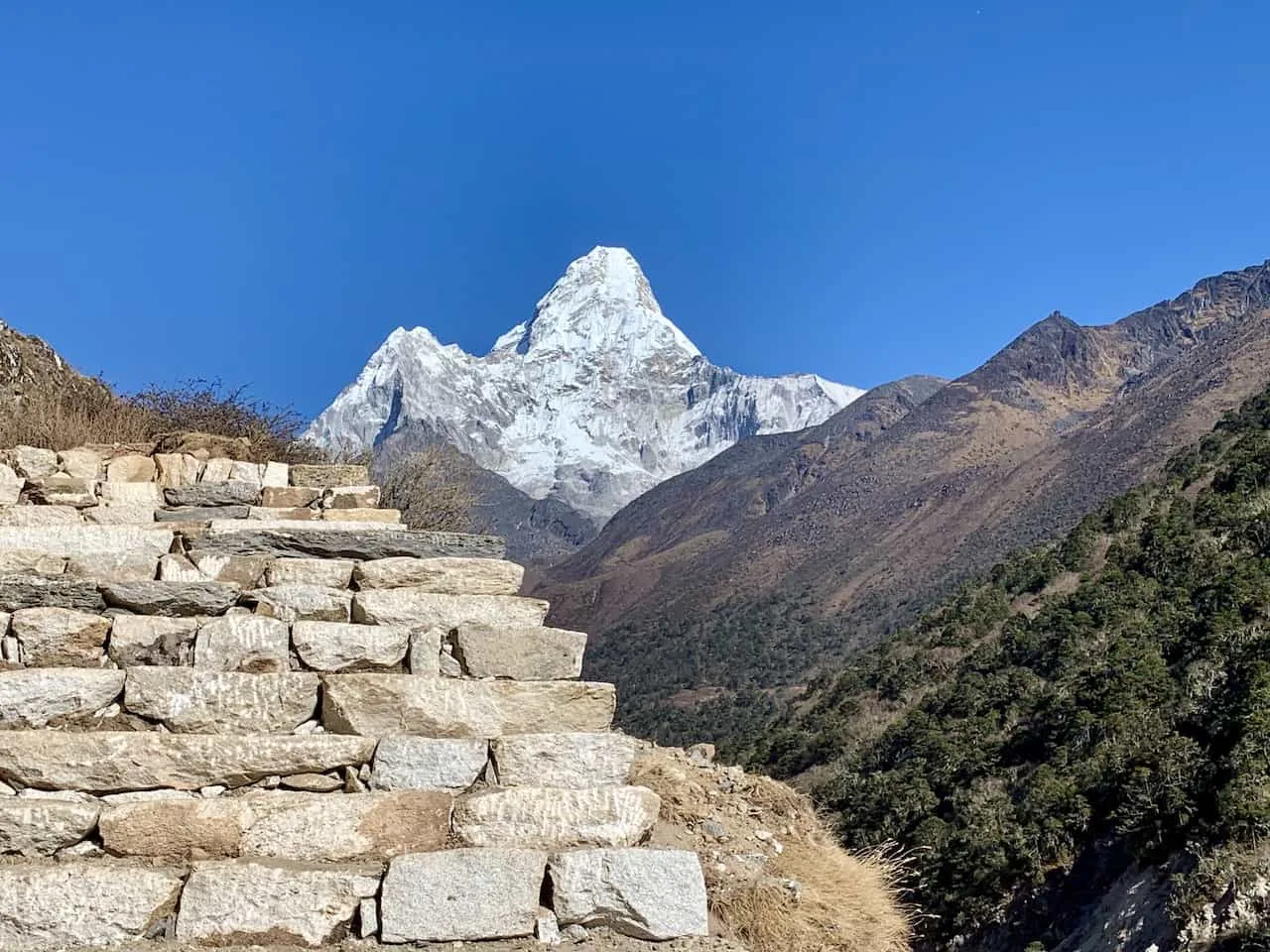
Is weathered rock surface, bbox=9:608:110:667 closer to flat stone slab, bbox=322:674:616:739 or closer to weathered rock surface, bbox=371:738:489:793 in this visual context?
flat stone slab, bbox=322:674:616:739

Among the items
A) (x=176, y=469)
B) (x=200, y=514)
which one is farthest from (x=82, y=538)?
(x=176, y=469)

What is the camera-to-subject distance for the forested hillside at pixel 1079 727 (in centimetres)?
1425

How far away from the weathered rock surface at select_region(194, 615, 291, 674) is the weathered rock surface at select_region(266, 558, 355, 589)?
1.62 feet

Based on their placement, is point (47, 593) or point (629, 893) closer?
point (629, 893)

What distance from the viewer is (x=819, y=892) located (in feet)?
16.8

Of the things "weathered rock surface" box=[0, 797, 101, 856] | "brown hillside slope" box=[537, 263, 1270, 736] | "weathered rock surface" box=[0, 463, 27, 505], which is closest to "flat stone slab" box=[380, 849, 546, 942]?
"weathered rock surface" box=[0, 797, 101, 856]

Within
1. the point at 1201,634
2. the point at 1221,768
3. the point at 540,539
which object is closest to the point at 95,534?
the point at 1221,768

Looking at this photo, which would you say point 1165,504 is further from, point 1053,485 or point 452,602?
point 452,602

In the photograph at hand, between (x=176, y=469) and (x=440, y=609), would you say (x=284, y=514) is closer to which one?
Result: (x=176, y=469)

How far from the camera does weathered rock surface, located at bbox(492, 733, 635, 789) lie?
13.4 feet

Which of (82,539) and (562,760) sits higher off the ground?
(82,539)

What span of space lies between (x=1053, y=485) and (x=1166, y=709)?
33686 millimetres

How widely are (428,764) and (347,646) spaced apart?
0.60m

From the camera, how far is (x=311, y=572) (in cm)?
482
